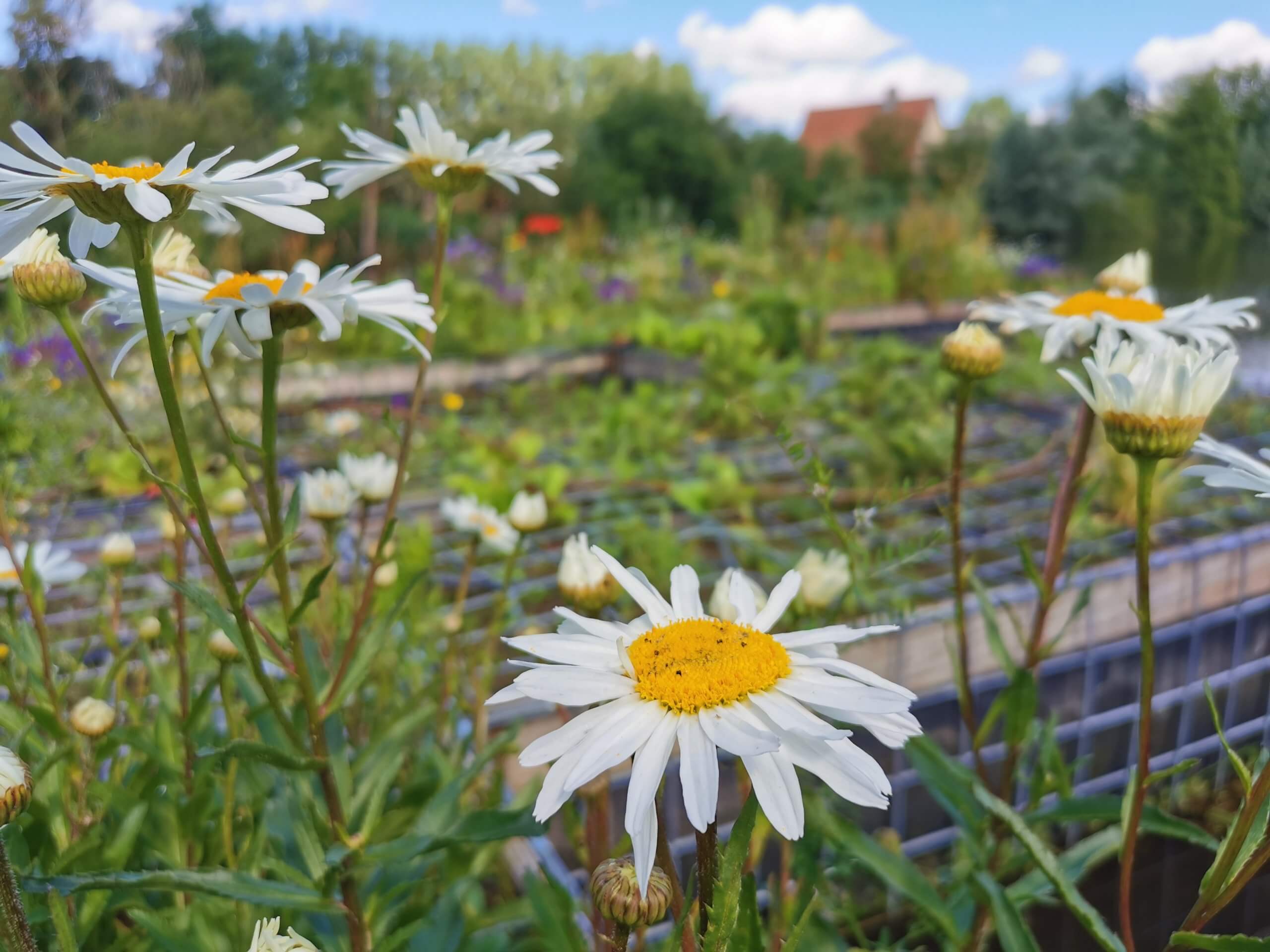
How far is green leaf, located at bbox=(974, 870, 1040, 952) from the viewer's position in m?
0.57

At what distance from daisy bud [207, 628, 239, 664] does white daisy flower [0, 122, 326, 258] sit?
12.6 inches

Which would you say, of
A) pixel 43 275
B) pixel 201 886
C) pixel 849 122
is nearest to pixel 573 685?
pixel 201 886

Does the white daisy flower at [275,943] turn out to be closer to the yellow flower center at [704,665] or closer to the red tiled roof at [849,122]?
the yellow flower center at [704,665]

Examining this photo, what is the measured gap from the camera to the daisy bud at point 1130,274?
875 millimetres

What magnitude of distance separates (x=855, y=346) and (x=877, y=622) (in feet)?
8.81

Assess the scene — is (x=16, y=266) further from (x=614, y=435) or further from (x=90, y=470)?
(x=614, y=435)

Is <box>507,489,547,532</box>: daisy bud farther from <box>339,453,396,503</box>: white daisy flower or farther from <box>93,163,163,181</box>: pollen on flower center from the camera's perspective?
<box>93,163,163,181</box>: pollen on flower center

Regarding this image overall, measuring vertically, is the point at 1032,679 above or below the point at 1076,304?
below

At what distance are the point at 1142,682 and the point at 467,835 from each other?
392 millimetres

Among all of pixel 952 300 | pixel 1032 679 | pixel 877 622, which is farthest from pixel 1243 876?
pixel 952 300

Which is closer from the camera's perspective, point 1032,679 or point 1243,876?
point 1243,876

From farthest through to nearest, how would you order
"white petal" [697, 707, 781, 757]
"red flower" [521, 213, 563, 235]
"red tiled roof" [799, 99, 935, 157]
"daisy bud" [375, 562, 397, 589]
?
"red tiled roof" [799, 99, 935, 157] < "red flower" [521, 213, 563, 235] < "daisy bud" [375, 562, 397, 589] < "white petal" [697, 707, 781, 757]

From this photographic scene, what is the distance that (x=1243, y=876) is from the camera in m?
0.42

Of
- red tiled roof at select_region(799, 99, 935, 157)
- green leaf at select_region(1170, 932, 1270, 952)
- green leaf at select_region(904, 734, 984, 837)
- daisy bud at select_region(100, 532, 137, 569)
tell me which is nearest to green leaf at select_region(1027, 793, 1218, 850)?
green leaf at select_region(904, 734, 984, 837)
